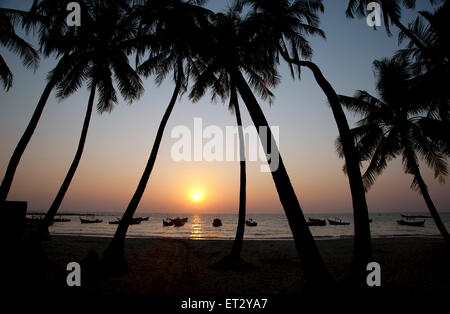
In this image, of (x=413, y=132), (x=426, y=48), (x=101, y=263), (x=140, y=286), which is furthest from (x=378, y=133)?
(x=101, y=263)

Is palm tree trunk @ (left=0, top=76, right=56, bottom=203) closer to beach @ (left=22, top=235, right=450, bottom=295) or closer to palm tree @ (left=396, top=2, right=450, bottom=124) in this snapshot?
beach @ (left=22, top=235, right=450, bottom=295)

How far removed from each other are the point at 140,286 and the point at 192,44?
943cm

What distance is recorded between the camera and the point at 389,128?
1269cm

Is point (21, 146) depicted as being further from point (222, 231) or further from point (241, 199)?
point (222, 231)

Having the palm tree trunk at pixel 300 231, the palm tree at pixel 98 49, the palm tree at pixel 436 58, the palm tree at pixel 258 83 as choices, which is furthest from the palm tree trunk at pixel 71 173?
the palm tree at pixel 436 58

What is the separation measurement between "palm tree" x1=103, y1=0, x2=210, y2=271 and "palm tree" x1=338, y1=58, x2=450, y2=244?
8.97m

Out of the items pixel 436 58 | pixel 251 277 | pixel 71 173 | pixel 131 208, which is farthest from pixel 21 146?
pixel 436 58

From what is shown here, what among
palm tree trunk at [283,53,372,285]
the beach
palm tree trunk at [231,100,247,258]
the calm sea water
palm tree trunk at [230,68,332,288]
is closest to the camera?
palm tree trunk at [230,68,332,288]

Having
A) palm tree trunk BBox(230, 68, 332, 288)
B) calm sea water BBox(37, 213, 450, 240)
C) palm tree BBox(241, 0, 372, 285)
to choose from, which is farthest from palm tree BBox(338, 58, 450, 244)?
calm sea water BBox(37, 213, 450, 240)

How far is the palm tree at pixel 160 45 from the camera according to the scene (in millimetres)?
9500

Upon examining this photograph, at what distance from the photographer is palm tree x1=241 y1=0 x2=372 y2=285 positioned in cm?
572

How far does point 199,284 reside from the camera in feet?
28.8

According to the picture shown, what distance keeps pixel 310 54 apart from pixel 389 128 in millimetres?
6770
